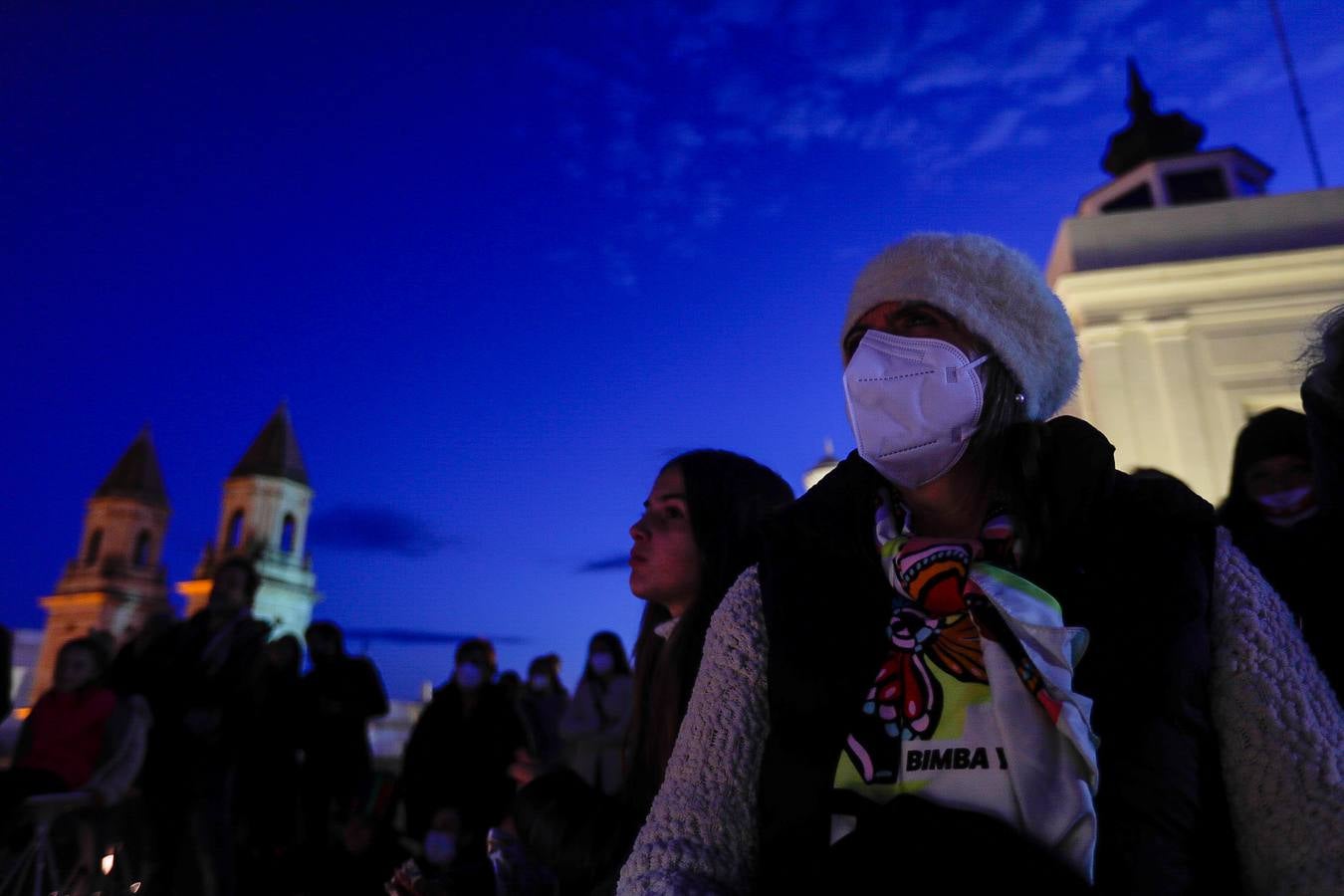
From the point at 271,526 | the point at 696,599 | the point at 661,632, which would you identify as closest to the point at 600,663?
the point at 661,632

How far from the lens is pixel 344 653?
7105mm

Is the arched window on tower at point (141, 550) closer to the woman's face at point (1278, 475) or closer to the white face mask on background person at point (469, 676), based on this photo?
the white face mask on background person at point (469, 676)

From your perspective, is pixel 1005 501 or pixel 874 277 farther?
pixel 874 277

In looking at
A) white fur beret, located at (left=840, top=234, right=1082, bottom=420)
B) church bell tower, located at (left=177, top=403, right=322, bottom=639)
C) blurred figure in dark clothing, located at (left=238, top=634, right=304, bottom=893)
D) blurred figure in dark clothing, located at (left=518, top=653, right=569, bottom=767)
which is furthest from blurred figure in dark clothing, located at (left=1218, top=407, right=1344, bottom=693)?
church bell tower, located at (left=177, top=403, right=322, bottom=639)

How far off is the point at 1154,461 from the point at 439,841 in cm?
1116

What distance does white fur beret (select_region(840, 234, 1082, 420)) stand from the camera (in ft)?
5.93

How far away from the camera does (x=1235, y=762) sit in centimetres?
140

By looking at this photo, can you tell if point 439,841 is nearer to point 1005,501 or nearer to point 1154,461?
point 1005,501

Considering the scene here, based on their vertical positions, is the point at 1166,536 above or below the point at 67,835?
above

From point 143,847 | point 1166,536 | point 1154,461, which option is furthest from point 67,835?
point 1154,461

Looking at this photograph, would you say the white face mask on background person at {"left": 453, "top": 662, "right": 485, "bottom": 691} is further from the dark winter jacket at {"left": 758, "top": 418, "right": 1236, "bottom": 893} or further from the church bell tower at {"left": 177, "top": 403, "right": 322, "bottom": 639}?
the church bell tower at {"left": 177, "top": 403, "right": 322, "bottom": 639}

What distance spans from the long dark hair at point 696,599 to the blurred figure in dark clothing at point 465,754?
2988 millimetres

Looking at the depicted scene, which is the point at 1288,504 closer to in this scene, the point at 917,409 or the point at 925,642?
the point at 917,409

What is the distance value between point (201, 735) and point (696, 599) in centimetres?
373
